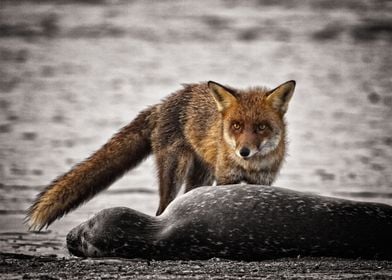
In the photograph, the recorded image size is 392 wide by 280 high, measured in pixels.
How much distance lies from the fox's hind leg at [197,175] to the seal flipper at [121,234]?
6.66 feet

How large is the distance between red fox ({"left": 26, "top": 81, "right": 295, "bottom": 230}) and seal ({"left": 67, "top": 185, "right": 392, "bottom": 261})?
1024 mm

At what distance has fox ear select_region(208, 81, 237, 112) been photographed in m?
10.5

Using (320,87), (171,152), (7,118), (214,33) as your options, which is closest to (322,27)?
(214,33)

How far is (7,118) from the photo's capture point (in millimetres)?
18625

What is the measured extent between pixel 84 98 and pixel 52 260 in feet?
39.4

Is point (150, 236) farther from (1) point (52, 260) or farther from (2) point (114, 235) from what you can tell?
(1) point (52, 260)

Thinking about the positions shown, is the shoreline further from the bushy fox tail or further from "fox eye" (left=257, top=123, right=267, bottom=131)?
"fox eye" (left=257, top=123, right=267, bottom=131)

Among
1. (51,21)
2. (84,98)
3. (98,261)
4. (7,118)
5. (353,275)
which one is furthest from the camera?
(51,21)

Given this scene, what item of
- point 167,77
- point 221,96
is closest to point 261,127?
point 221,96

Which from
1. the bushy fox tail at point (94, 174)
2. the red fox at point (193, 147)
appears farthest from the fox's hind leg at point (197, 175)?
the bushy fox tail at point (94, 174)

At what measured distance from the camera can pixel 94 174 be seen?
11.0 m

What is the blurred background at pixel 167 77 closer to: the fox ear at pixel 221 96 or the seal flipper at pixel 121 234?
the seal flipper at pixel 121 234

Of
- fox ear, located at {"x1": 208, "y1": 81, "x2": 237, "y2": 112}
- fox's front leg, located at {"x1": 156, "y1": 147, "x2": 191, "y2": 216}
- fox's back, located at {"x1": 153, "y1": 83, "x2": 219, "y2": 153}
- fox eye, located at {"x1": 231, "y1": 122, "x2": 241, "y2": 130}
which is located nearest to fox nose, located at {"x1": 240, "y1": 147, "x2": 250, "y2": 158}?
fox eye, located at {"x1": 231, "y1": 122, "x2": 241, "y2": 130}

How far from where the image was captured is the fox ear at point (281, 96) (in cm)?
1037
